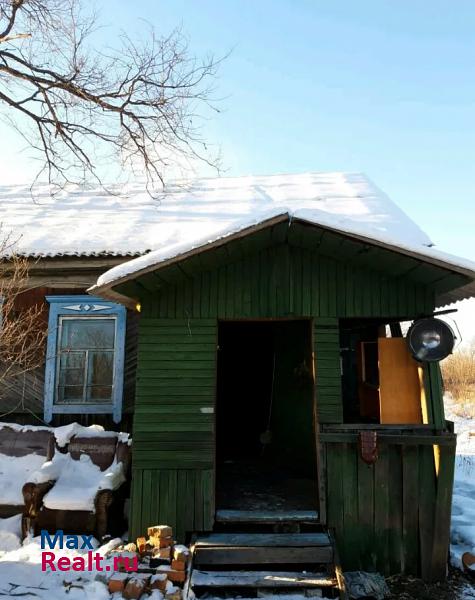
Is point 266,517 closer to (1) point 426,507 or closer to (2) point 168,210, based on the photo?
(1) point 426,507

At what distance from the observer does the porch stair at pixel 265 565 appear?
4570 millimetres

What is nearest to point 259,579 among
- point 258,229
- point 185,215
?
point 258,229

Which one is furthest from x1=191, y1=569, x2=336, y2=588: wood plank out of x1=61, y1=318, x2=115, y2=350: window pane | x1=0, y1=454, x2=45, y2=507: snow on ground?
x1=61, y1=318, x2=115, y2=350: window pane

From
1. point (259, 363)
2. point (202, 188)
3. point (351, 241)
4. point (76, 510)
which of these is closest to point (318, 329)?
point (351, 241)

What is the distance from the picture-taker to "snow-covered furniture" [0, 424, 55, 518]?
6.11 meters

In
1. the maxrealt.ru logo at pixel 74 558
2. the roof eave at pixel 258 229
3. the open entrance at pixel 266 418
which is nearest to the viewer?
the maxrealt.ru logo at pixel 74 558

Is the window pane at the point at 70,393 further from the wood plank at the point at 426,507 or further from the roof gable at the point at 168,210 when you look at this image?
the wood plank at the point at 426,507

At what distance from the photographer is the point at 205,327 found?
578 cm

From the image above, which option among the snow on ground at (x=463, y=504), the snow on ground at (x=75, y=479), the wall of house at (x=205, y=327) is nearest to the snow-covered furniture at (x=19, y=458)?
the snow on ground at (x=75, y=479)

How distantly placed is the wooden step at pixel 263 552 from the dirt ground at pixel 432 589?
0.85 m

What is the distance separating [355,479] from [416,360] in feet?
5.04

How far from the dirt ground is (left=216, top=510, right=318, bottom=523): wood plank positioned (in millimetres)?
1041

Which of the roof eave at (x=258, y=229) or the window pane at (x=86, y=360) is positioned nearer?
the roof eave at (x=258, y=229)

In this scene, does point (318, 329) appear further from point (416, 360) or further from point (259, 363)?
point (259, 363)
